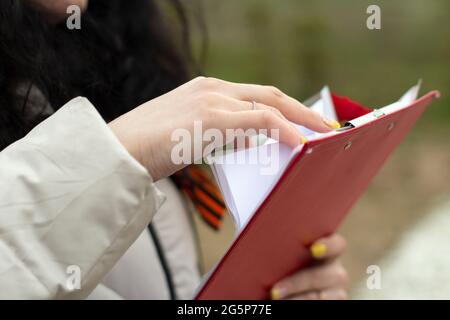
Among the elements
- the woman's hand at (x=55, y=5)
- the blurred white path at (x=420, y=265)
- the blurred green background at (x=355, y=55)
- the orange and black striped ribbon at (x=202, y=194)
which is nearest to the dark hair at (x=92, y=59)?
the woman's hand at (x=55, y=5)

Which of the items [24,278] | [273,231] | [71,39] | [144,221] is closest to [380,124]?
[273,231]

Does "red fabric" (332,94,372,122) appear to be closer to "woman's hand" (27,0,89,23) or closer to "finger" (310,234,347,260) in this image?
"finger" (310,234,347,260)

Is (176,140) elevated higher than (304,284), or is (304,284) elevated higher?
(176,140)

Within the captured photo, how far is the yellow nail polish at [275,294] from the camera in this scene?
3.02 feet

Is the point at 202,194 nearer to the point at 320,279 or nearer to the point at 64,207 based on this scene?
the point at 320,279

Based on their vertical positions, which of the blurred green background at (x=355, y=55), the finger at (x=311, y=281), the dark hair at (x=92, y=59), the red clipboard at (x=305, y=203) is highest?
Result: the dark hair at (x=92, y=59)

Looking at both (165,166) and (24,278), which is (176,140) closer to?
(165,166)

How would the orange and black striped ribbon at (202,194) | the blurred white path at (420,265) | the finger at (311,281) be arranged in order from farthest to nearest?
1. the blurred white path at (420,265)
2. the orange and black striped ribbon at (202,194)
3. the finger at (311,281)

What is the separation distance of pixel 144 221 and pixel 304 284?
0.40m

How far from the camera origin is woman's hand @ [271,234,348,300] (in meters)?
0.94

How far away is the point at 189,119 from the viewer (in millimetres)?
635

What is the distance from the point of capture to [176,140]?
631mm

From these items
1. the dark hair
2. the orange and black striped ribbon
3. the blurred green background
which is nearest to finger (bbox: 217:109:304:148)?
the dark hair

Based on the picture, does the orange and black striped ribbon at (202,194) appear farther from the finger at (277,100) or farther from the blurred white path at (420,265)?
the blurred white path at (420,265)
